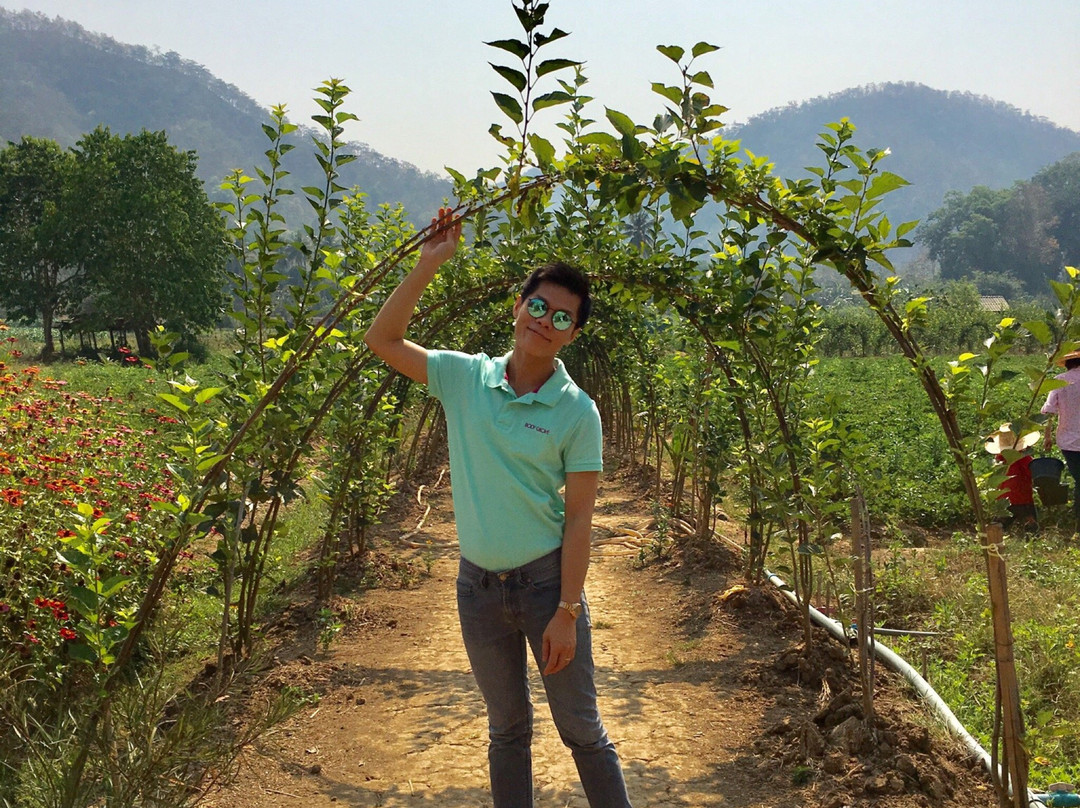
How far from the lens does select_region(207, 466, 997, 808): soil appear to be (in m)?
3.33

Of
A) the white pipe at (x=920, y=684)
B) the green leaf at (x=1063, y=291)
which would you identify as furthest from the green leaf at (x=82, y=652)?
the green leaf at (x=1063, y=291)

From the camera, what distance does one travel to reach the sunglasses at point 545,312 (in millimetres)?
2334

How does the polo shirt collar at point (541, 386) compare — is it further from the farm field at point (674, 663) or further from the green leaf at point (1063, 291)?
the farm field at point (674, 663)

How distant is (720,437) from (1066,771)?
3.27m

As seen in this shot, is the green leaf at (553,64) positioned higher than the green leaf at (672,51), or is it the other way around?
the green leaf at (672,51)

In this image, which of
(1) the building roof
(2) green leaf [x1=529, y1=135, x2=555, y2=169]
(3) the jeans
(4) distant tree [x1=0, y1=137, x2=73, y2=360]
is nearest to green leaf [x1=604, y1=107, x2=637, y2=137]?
(2) green leaf [x1=529, y1=135, x2=555, y2=169]

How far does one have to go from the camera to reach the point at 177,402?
2.80m

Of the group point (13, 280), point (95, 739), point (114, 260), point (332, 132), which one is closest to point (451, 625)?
point (332, 132)

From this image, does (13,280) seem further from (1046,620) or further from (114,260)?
(1046,620)

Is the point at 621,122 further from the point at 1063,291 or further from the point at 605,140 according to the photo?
the point at 1063,291

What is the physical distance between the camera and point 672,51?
3.08 metres

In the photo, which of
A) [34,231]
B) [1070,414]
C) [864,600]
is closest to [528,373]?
[864,600]

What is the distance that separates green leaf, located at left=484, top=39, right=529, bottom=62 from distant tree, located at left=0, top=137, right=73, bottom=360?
117ft

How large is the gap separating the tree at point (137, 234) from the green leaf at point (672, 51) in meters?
32.0
